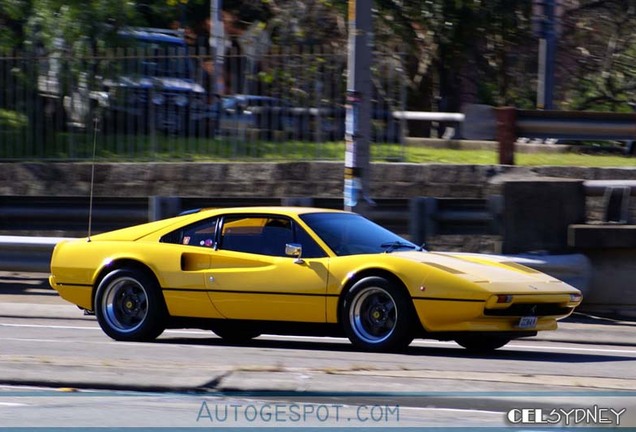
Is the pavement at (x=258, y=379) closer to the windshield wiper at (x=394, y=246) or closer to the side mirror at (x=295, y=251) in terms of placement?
the side mirror at (x=295, y=251)

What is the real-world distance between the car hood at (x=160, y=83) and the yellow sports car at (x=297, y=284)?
602 centimetres

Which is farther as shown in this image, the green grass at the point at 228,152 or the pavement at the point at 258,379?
the green grass at the point at 228,152

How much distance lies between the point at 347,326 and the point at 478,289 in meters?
1.18

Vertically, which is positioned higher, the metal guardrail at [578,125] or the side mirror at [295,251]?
the metal guardrail at [578,125]

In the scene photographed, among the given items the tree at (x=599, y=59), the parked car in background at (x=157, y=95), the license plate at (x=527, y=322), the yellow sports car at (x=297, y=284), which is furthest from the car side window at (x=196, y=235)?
the tree at (x=599, y=59)

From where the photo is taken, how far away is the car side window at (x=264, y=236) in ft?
32.0

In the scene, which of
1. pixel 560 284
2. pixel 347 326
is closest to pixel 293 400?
pixel 347 326

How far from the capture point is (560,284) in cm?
959

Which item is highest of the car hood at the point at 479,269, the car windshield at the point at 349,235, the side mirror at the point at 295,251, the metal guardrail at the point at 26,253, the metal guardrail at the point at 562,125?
the metal guardrail at the point at 562,125

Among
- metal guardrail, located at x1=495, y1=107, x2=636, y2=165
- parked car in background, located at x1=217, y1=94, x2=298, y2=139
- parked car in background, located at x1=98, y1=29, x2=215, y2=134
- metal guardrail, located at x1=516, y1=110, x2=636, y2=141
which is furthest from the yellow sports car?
parked car in background, located at x1=98, y1=29, x2=215, y2=134

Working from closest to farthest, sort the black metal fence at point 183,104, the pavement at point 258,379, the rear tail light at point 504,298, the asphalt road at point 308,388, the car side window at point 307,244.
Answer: the asphalt road at point 308,388
the pavement at point 258,379
the rear tail light at point 504,298
the car side window at point 307,244
the black metal fence at point 183,104

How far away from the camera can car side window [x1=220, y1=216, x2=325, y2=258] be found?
9.76 m

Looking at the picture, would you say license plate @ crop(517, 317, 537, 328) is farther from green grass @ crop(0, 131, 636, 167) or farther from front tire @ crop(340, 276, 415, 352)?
green grass @ crop(0, 131, 636, 167)

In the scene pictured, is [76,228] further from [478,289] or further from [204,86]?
[478,289]
